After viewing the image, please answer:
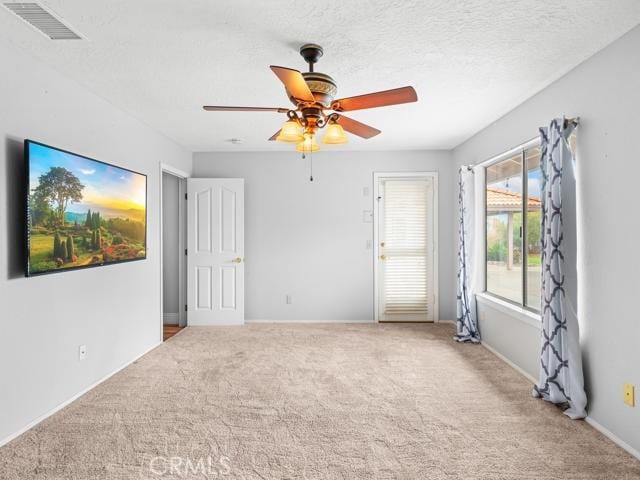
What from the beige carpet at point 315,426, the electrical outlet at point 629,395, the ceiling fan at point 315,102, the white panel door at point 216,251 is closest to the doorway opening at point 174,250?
the white panel door at point 216,251

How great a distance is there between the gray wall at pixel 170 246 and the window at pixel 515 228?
13.4ft

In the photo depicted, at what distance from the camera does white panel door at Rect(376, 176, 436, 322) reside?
17.8ft

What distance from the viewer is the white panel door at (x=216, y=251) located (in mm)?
5254

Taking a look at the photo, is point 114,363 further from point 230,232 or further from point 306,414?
point 230,232

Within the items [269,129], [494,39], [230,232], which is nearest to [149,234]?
[230,232]

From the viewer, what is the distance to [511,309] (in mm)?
3629

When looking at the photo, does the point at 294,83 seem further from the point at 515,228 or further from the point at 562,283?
the point at 515,228

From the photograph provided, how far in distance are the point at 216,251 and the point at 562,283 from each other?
13.3 ft

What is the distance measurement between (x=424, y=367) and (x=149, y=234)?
3.14 metres

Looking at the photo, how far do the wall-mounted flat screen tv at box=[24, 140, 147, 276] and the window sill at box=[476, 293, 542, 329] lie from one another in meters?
3.66

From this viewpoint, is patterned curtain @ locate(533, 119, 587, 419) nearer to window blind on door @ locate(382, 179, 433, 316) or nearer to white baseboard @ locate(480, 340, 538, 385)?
white baseboard @ locate(480, 340, 538, 385)

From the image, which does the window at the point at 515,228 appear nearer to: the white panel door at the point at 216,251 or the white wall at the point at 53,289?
the white panel door at the point at 216,251

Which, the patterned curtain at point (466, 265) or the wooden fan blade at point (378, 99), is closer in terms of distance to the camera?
the wooden fan blade at point (378, 99)

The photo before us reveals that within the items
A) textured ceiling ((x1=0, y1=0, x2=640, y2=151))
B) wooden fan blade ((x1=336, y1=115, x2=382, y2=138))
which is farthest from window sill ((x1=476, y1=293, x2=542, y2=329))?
wooden fan blade ((x1=336, y1=115, x2=382, y2=138))
